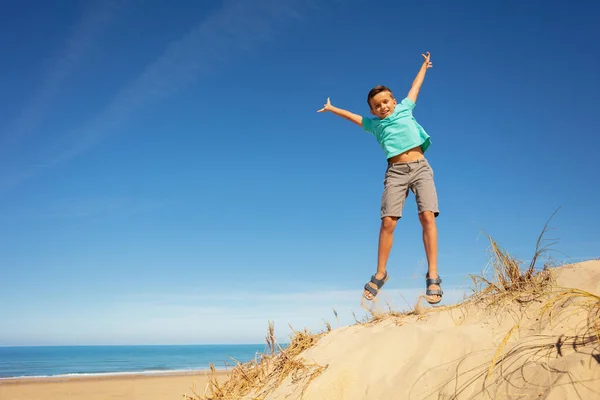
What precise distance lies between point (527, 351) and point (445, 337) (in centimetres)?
66

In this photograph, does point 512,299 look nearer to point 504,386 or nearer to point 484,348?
point 484,348

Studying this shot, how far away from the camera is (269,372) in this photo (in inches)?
153

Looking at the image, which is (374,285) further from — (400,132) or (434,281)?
(400,132)

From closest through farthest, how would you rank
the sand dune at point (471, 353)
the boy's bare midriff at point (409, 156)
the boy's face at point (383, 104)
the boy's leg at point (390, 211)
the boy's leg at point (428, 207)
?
the sand dune at point (471, 353)
the boy's leg at point (428, 207)
the boy's leg at point (390, 211)
the boy's bare midriff at point (409, 156)
the boy's face at point (383, 104)

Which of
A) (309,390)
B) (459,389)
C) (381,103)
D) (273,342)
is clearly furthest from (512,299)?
(381,103)

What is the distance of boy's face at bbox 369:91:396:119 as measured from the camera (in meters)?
4.65

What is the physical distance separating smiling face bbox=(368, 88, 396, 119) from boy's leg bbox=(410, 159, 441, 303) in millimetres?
664

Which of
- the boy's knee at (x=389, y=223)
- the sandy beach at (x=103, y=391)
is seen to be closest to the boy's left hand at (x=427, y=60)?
the boy's knee at (x=389, y=223)

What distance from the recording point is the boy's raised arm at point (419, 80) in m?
4.84

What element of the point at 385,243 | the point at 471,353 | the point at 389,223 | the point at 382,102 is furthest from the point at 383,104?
the point at 471,353

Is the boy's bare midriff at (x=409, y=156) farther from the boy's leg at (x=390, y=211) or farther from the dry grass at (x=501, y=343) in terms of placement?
the dry grass at (x=501, y=343)

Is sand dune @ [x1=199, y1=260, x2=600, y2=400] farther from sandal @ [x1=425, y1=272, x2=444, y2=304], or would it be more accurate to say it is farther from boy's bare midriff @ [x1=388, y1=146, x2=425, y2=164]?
boy's bare midriff @ [x1=388, y1=146, x2=425, y2=164]

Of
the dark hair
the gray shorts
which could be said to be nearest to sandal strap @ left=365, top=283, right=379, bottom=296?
the gray shorts

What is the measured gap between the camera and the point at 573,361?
2152mm
